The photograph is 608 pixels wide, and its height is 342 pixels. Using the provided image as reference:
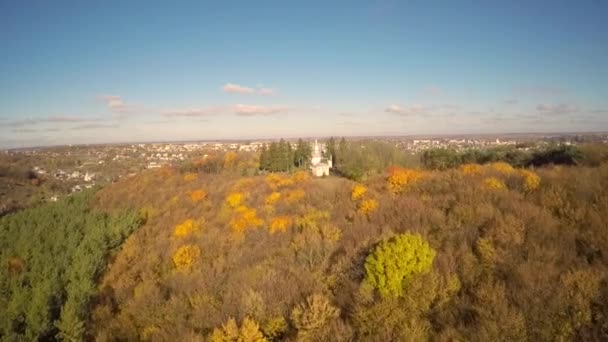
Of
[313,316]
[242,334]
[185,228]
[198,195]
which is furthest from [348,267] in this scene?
[198,195]

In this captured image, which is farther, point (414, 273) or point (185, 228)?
point (185, 228)

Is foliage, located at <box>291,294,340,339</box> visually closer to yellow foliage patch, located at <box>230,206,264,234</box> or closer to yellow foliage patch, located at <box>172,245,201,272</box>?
yellow foliage patch, located at <box>172,245,201,272</box>

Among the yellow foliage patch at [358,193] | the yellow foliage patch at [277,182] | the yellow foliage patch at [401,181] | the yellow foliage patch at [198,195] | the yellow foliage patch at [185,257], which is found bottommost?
the yellow foliage patch at [185,257]

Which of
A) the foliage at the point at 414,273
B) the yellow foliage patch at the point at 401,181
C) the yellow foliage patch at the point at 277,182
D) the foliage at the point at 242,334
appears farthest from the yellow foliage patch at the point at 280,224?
the foliage at the point at 242,334

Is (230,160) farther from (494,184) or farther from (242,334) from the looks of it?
(242,334)

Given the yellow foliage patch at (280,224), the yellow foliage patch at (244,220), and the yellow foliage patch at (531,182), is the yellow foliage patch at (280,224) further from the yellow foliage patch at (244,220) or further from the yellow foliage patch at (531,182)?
the yellow foliage patch at (531,182)
